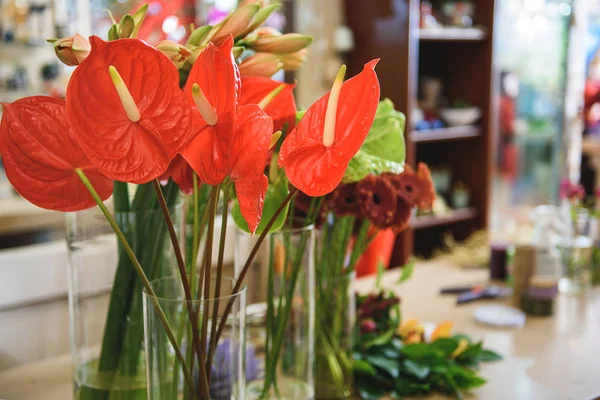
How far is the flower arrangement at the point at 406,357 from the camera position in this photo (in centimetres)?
114

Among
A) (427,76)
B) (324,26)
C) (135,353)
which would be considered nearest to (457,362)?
(135,353)

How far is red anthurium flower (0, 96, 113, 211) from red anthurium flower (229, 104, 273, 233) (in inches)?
6.3

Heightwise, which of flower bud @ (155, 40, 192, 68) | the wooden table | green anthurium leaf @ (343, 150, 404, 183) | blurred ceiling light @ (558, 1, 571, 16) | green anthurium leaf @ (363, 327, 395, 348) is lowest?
the wooden table

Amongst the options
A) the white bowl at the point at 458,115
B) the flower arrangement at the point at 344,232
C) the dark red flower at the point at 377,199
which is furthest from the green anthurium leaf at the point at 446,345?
the white bowl at the point at 458,115

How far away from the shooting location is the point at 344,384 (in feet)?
3.64

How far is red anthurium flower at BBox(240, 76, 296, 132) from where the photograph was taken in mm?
812

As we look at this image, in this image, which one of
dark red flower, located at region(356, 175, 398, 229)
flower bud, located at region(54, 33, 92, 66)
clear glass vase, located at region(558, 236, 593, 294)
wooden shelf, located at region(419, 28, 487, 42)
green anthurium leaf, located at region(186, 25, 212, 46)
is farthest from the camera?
wooden shelf, located at region(419, 28, 487, 42)

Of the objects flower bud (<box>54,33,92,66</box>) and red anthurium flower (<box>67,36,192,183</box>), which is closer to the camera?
red anthurium flower (<box>67,36,192,183</box>)

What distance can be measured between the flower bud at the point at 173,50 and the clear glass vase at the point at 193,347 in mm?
239

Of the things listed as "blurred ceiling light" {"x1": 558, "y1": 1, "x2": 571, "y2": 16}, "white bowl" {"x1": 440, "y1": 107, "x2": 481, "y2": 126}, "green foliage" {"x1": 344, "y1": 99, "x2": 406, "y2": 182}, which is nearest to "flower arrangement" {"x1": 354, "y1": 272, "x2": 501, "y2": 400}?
"green foliage" {"x1": 344, "y1": 99, "x2": 406, "y2": 182}

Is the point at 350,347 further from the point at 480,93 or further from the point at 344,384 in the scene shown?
the point at 480,93

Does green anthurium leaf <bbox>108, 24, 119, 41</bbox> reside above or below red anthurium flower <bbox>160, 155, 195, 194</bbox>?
above

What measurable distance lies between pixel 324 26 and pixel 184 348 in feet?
10.9

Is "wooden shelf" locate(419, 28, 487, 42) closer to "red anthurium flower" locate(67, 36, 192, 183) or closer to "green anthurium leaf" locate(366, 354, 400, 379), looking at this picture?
"green anthurium leaf" locate(366, 354, 400, 379)
